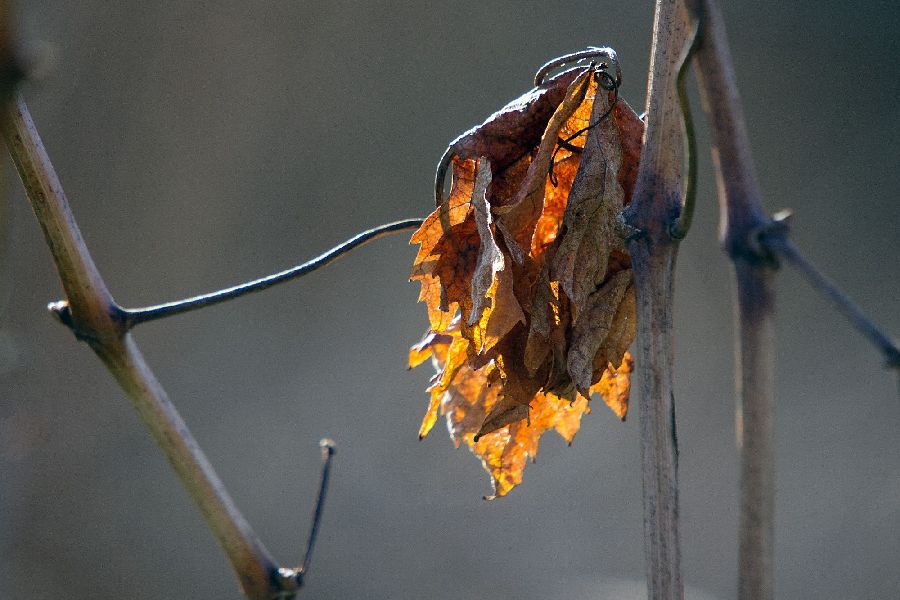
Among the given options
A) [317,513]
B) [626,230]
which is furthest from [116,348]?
[626,230]

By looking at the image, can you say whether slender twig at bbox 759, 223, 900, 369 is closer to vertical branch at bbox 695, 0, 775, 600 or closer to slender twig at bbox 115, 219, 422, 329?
vertical branch at bbox 695, 0, 775, 600

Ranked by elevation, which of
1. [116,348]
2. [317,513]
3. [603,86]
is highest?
[603,86]

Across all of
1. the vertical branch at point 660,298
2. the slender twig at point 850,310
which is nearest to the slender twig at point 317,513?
the vertical branch at point 660,298

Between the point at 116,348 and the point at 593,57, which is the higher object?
the point at 593,57

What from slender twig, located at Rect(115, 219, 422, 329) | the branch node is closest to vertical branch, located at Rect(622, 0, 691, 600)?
the branch node

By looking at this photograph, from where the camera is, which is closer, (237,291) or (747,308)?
(747,308)

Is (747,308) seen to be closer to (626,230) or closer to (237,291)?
(626,230)

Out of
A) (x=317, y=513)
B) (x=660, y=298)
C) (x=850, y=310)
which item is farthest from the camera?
(x=317, y=513)
